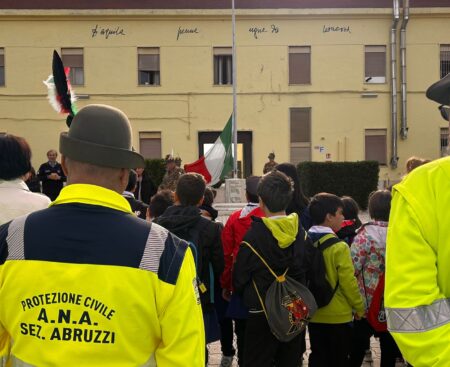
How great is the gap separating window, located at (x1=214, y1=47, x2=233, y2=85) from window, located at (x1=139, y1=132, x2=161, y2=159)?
3.68m

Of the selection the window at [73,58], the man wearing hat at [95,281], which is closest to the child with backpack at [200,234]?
the man wearing hat at [95,281]

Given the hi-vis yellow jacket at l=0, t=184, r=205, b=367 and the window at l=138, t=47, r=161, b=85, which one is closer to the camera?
the hi-vis yellow jacket at l=0, t=184, r=205, b=367

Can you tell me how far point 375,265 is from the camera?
421cm

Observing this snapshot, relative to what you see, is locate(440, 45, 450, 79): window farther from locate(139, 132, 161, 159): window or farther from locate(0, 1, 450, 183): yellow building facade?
locate(139, 132, 161, 159): window

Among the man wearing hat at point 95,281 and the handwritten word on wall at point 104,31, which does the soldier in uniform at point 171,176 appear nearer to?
the man wearing hat at point 95,281

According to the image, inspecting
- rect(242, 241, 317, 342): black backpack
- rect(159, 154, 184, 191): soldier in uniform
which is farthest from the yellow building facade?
rect(242, 241, 317, 342): black backpack

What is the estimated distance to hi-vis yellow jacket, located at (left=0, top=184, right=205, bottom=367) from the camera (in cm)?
174

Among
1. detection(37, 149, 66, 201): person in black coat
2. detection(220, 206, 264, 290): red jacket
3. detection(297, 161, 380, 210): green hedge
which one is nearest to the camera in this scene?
detection(220, 206, 264, 290): red jacket

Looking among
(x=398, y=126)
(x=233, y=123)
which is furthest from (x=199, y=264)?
(x=398, y=126)

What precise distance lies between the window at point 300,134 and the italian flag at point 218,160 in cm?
699

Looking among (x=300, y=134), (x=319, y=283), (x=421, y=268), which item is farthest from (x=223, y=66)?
(x=421, y=268)

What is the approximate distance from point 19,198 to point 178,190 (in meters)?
1.53

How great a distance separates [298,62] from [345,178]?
26.7 feet

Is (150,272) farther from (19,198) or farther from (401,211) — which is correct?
(19,198)
